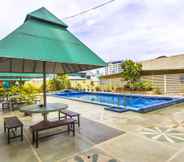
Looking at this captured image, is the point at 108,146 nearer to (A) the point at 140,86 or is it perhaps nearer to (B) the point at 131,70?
(A) the point at 140,86

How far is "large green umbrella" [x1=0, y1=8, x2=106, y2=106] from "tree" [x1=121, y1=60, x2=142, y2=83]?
1349 cm

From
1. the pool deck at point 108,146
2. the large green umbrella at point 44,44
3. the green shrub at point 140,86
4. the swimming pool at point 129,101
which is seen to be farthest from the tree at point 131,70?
the large green umbrella at point 44,44

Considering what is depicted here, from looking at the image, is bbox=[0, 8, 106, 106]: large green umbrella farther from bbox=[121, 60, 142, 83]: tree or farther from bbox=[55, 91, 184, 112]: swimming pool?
bbox=[121, 60, 142, 83]: tree

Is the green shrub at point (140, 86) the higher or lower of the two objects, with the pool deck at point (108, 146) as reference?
higher

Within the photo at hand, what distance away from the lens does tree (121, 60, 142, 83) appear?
17125mm

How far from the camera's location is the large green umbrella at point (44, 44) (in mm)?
3161

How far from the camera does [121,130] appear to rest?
4930 millimetres

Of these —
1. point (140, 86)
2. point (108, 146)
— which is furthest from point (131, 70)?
point (108, 146)

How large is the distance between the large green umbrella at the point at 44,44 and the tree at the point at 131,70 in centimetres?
1349

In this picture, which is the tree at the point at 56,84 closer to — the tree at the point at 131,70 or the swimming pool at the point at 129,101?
the swimming pool at the point at 129,101

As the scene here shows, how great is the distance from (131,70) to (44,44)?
14725mm

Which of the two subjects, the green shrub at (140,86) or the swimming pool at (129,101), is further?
the green shrub at (140,86)

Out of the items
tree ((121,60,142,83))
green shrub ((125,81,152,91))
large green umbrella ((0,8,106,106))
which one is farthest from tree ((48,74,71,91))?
large green umbrella ((0,8,106,106))

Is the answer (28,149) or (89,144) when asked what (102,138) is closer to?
(89,144)
